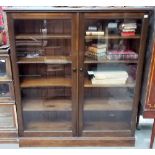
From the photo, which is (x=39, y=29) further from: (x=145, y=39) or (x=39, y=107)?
(x=145, y=39)

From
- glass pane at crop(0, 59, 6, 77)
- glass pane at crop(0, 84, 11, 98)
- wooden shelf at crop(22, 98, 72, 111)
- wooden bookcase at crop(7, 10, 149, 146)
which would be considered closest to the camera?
wooden bookcase at crop(7, 10, 149, 146)

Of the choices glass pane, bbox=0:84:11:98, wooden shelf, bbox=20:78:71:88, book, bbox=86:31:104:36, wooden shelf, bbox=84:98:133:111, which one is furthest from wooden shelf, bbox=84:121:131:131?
book, bbox=86:31:104:36

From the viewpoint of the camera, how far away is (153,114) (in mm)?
2141

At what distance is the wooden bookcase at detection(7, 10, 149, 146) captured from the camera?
6.43 feet

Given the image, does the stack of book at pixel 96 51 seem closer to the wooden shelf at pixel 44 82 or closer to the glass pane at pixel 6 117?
the wooden shelf at pixel 44 82

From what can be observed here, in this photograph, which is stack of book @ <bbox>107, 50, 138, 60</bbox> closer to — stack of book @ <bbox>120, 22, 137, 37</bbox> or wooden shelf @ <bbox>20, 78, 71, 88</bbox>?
stack of book @ <bbox>120, 22, 137, 37</bbox>

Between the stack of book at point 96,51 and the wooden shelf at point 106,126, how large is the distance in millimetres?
747

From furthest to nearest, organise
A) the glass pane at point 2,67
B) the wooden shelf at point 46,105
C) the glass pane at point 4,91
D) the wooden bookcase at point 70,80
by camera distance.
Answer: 1. the wooden shelf at point 46,105
2. the glass pane at point 4,91
3. the glass pane at point 2,67
4. the wooden bookcase at point 70,80

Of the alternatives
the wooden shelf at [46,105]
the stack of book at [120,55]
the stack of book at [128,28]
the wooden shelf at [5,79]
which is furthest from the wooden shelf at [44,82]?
the stack of book at [128,28]

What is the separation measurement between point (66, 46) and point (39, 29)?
29 centimetres

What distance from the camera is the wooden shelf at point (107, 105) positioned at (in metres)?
2.33

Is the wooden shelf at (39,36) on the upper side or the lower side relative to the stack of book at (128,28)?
lower

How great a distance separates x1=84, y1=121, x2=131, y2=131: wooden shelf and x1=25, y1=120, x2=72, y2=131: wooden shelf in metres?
0.20
